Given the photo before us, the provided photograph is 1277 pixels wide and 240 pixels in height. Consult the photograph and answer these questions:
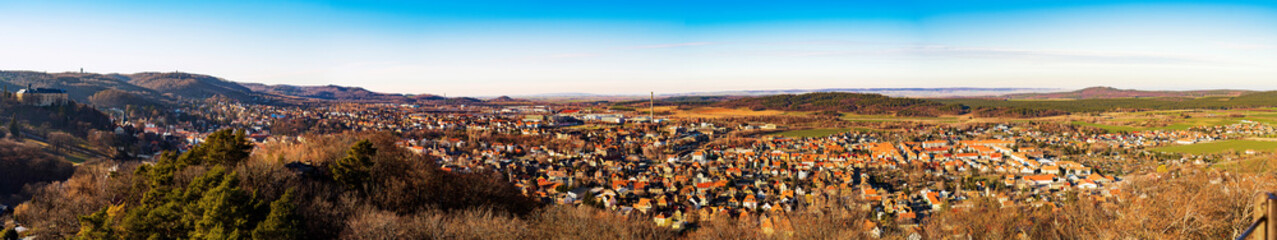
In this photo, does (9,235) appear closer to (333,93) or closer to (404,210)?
(404,210)

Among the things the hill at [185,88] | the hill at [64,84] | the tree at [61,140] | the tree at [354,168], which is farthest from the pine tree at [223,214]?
the hill at [185,88]

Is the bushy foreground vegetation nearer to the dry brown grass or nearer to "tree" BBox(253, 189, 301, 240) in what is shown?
"tree" BBox(253, 189, 301, 240)

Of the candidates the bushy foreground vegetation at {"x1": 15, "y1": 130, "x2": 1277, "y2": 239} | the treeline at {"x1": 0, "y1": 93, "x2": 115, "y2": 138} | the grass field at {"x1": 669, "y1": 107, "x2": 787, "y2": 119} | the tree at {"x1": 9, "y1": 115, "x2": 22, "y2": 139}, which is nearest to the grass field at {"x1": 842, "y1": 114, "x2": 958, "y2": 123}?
the grass field at {"x1": 669, "y1": 107, "x2": 787, "y2": 119}

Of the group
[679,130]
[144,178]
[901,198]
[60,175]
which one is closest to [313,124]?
[60,175]

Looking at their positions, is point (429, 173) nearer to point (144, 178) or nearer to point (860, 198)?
point (144, 178)

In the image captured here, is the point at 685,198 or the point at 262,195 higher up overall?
the point at 262,195

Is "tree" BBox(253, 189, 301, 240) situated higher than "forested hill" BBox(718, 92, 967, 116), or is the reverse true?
"forested hill" BBox(718, 92, 967, 116)

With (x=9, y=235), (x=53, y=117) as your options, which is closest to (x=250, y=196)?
(x=9, y=235)
